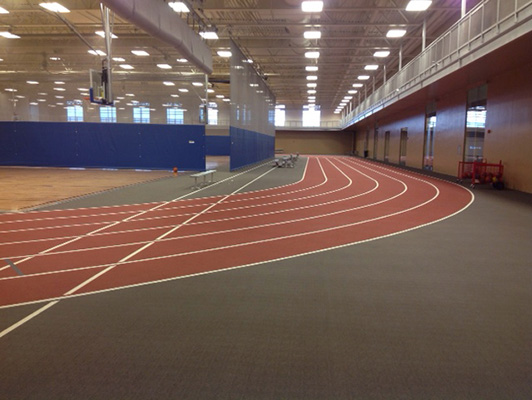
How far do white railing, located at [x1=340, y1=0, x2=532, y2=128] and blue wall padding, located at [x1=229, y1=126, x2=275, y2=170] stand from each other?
10.1m

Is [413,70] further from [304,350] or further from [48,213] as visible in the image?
[304,350]

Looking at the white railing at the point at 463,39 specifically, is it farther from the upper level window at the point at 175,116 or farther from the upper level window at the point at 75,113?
the upper level window at the point at 75,113

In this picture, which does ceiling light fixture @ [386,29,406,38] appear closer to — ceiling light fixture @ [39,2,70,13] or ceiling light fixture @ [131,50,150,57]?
ceiling light fixture @ [131,50,150,57]

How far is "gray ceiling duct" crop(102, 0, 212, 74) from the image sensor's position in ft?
35.9

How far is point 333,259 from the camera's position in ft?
20.4

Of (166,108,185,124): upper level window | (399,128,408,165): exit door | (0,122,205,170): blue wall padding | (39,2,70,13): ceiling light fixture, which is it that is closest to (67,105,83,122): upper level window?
(0,122,205,170): blue wall padding

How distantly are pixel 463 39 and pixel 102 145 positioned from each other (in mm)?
21551

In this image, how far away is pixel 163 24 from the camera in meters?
13.6

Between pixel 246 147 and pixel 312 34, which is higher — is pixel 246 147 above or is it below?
below

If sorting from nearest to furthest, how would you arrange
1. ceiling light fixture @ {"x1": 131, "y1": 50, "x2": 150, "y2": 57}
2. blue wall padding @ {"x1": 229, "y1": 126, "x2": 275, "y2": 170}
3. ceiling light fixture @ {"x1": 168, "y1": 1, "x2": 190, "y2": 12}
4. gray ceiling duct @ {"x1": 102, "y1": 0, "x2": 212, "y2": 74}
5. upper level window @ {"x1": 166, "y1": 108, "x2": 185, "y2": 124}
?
gray ceiling duct @ {"x1": 102, "y1": 0, "x2": 212, "y2": 74}, ceiling light fixture @ {"x1": 168, "y1": 1, "x2": 190, "y2": 12}, blue wall padding @ {"x1": 229, "y1": 126, "x2": 275, "y2": 170}, ceiling light fixture @ {"x1": 131, "y1": 50, "x2": 150, "y2": 57}, upper level window @ {"x1": 166, "y1": 108, "x2": 185, "y2": 124}

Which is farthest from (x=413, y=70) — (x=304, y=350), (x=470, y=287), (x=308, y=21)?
(x=304, y=350)

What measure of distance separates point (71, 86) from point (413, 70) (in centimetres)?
2244

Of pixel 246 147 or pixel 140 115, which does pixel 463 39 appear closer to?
pixel 246 147

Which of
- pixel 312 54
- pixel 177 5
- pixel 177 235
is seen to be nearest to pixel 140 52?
pixel 177 5
